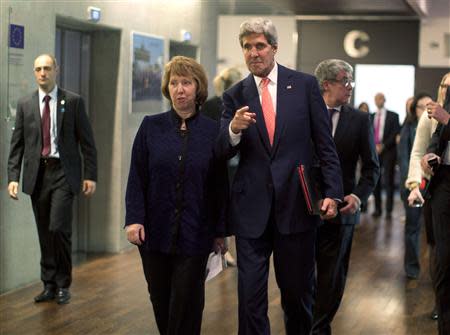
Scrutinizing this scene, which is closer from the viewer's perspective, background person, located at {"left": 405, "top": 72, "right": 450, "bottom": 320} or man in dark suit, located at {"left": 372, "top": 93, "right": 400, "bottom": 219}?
background person, located at {"left": 405, "top": 72, "right": 450, "bottom": 320}

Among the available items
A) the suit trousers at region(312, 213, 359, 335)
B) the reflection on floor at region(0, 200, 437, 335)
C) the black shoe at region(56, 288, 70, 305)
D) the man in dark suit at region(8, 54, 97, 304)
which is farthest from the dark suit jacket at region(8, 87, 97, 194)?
the suit trousers at region(312, 213, 359, 335)

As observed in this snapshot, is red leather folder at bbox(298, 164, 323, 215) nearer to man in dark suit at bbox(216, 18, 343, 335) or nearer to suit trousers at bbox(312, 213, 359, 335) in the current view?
man in dark suit at bbox(216, 18, 343, 335)

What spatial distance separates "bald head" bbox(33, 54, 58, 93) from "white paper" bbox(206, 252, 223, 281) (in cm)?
282

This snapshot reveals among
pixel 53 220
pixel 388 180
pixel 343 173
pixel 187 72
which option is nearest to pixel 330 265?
pixel 343 173

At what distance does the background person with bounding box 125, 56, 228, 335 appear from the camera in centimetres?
467

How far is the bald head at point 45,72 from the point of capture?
23.7 feet

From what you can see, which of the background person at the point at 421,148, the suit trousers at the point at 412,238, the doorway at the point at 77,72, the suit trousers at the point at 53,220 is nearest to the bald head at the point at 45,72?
the suit trousers at the point at 53,220

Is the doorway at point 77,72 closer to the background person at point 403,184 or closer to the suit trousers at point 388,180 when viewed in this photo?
the background person at point 403,184

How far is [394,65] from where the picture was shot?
16.3 meters

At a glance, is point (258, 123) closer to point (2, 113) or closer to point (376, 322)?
point (376, 322)

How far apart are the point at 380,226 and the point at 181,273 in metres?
9.00

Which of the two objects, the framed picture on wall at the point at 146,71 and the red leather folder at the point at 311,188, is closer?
the red leather folder at the point at 311,188

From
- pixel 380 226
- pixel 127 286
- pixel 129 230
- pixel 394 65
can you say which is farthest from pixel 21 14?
pixel 394 65

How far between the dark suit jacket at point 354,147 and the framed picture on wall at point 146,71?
4.32 m
